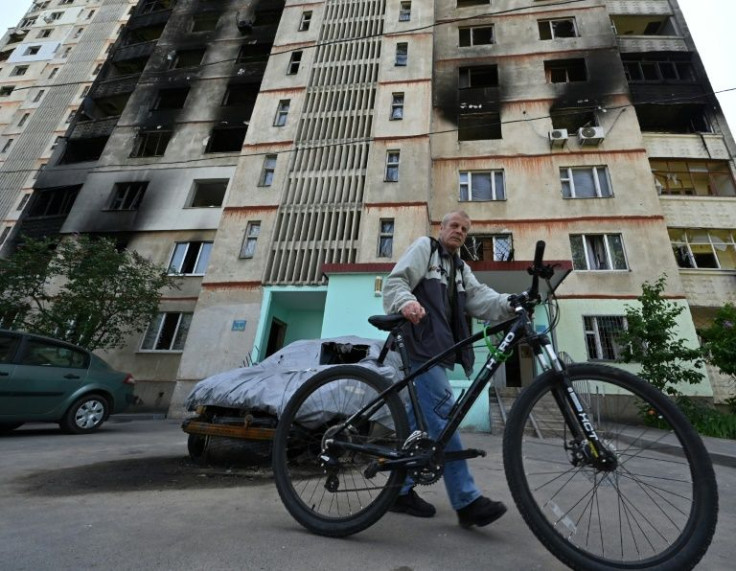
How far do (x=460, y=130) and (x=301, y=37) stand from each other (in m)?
9.46

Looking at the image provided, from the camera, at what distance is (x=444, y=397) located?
2.39 metres

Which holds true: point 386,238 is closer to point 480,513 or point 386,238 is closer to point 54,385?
point 54,385

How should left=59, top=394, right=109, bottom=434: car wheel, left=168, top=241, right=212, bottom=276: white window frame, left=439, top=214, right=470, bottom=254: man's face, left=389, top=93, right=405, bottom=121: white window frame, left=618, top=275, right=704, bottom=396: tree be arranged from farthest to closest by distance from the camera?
1. left=389, top=93, right=405, bottom=121: white window frame
2. left=168, top=241, right=212, bottom=276: white window frame
3. left=618, top=275, right=704, bottom=396: tree
4. left=59, top=394, right=109, bottom=434: car wheel
5. left=439, top=214, right=470, bottom=254: man's face

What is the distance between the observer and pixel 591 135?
1471 cm

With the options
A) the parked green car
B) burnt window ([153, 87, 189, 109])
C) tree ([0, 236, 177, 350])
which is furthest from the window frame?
burnt window ([153, 87, 189, 109])

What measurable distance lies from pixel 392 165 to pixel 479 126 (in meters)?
5.54

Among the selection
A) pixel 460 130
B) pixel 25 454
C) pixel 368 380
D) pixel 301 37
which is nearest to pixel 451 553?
pixel 368 380

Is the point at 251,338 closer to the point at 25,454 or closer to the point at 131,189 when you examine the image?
the point at 25,454

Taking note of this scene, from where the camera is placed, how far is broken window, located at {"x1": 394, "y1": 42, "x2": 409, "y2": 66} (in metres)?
16.6

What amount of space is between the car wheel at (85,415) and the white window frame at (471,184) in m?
13.5

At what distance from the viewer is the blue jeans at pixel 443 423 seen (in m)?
2.22

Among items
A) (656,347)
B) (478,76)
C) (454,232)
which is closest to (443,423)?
(454,232)

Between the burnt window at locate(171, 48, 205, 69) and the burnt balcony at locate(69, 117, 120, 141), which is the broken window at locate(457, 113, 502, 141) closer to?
the burnt window at locate(171, 48, 205, 69)

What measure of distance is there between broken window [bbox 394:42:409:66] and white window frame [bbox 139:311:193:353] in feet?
47.0
